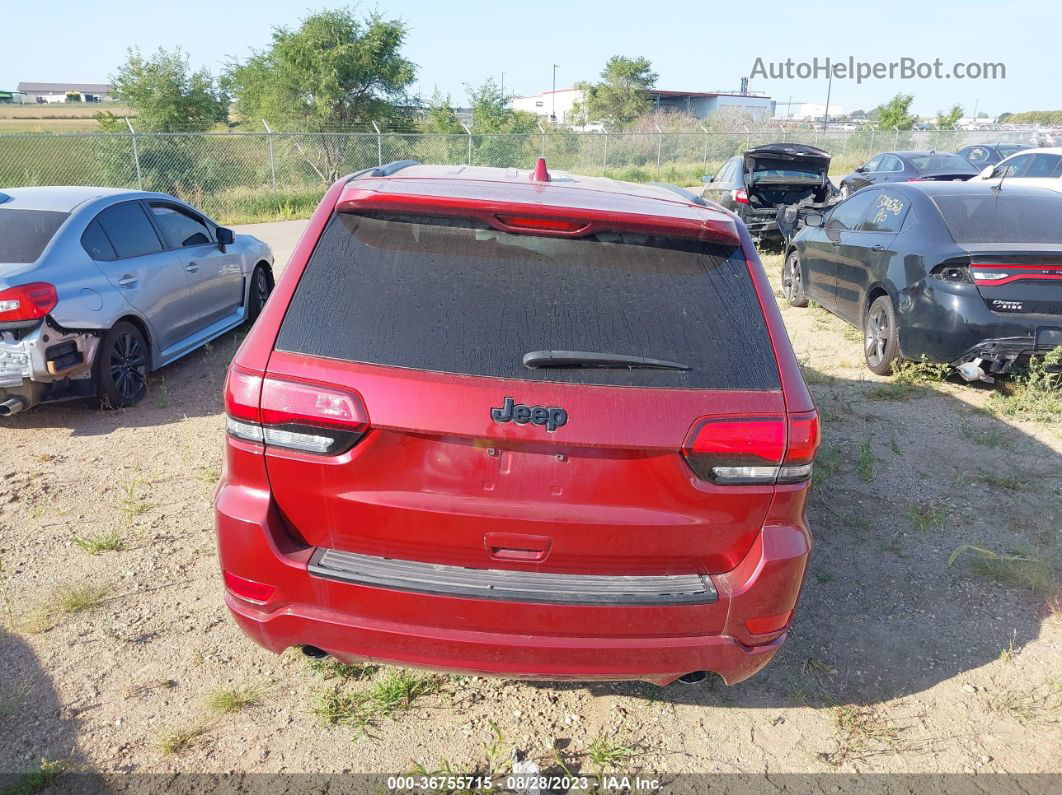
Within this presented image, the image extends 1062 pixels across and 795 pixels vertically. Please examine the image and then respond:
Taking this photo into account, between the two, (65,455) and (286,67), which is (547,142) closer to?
(286,67)

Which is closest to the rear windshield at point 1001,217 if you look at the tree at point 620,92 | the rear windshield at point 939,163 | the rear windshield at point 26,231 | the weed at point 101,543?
the weed at point 101,543

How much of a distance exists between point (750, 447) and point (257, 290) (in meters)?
6.88

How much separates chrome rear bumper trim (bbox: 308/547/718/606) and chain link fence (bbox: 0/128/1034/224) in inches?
549

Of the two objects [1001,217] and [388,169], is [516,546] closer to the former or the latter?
[388,169]

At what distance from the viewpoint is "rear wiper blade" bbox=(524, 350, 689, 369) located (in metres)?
2.11

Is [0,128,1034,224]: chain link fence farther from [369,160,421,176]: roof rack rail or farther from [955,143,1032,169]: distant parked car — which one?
[369,160,421,176]: roof rack rail

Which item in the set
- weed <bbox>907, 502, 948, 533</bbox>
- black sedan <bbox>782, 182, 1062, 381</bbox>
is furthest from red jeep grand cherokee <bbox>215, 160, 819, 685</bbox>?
black sedan <bbox>782, 182, 1062, 381</bbox>

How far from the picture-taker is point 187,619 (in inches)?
125

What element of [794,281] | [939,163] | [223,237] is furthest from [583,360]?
[939,163]

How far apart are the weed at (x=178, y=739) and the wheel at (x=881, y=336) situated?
589 cm

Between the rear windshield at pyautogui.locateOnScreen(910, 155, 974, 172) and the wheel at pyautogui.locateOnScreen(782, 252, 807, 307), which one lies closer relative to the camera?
the wheel at pyautogui.locateOnScreen(782, 252, 807, 307)

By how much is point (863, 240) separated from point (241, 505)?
6.59 metres

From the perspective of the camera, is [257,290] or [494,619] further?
[257,290]

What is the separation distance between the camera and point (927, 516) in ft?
13.9
